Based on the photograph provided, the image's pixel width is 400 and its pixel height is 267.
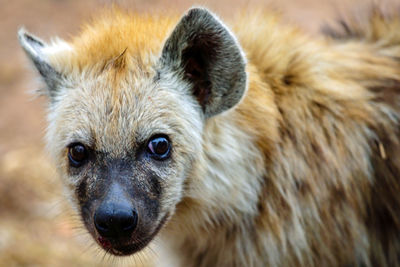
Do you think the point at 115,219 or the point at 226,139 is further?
the point at 226,139

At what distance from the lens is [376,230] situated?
353cm

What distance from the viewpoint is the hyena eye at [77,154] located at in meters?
2.98

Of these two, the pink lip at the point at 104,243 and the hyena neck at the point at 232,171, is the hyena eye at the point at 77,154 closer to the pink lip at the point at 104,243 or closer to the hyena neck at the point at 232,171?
the pink lip at the point at 104,243

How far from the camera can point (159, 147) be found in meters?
2.94

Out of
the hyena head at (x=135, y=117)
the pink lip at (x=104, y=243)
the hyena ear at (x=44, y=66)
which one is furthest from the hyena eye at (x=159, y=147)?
the hyena ear at (x=44, y=66)

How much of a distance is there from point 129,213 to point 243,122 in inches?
32.1

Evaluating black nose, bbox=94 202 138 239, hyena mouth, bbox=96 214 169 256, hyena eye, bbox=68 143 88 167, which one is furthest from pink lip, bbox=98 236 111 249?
hyena eye, bbox=68 143 88 167

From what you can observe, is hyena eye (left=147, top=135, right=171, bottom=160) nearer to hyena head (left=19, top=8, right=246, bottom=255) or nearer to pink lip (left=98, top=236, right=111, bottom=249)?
hyena head (left=19, top=8, right=246, bottom=255)

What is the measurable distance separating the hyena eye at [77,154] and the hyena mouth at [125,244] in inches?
14.3

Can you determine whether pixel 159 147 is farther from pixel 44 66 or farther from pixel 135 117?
pixel 44 66

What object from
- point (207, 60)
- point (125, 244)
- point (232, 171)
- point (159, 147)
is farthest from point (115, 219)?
point (207, 60)

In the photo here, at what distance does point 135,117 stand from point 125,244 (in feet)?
1.90

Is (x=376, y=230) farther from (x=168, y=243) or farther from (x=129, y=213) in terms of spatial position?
(x=129, y=213)

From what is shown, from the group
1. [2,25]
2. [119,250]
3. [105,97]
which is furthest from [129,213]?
[2,25]
